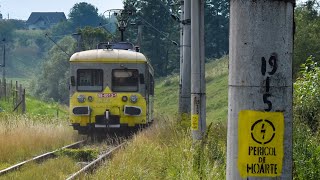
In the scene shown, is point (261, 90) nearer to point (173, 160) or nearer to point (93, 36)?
point (173, 160)

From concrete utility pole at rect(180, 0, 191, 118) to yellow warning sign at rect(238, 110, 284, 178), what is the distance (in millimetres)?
11455

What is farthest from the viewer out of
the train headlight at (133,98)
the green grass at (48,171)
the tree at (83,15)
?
the tree at (83,15)

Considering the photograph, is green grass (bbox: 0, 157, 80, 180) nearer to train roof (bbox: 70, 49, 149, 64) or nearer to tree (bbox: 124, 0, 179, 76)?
train roof (bbox: 70, 49, 149, 64)

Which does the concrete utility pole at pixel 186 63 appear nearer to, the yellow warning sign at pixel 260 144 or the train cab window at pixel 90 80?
the train cab window at pixel 90 80

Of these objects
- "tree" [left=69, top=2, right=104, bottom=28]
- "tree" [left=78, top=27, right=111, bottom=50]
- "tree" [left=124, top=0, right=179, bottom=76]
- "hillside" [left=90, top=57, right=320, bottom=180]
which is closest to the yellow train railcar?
"hillside" [left=90, top=57, right=320, bottom=180]

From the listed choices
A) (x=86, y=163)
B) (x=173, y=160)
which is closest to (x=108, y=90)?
(x=86, y=163)

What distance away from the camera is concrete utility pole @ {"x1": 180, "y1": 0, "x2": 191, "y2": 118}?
1425 centimetres

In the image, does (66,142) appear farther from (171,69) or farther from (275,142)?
(171,69)

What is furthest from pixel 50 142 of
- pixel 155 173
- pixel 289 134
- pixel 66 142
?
pixel 289 134

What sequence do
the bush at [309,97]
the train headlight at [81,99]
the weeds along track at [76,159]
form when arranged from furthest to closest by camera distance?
the train headlight at [81,99] → the bush at [309,97] → the weeds along track at [76,159]

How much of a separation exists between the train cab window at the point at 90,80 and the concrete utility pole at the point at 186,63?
2940 mm

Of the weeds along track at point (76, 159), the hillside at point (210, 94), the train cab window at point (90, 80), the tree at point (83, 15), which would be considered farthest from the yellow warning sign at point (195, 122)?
the tree at point (83, 15)

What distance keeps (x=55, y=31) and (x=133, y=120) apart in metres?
147

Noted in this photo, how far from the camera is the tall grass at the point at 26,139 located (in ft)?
44.5
